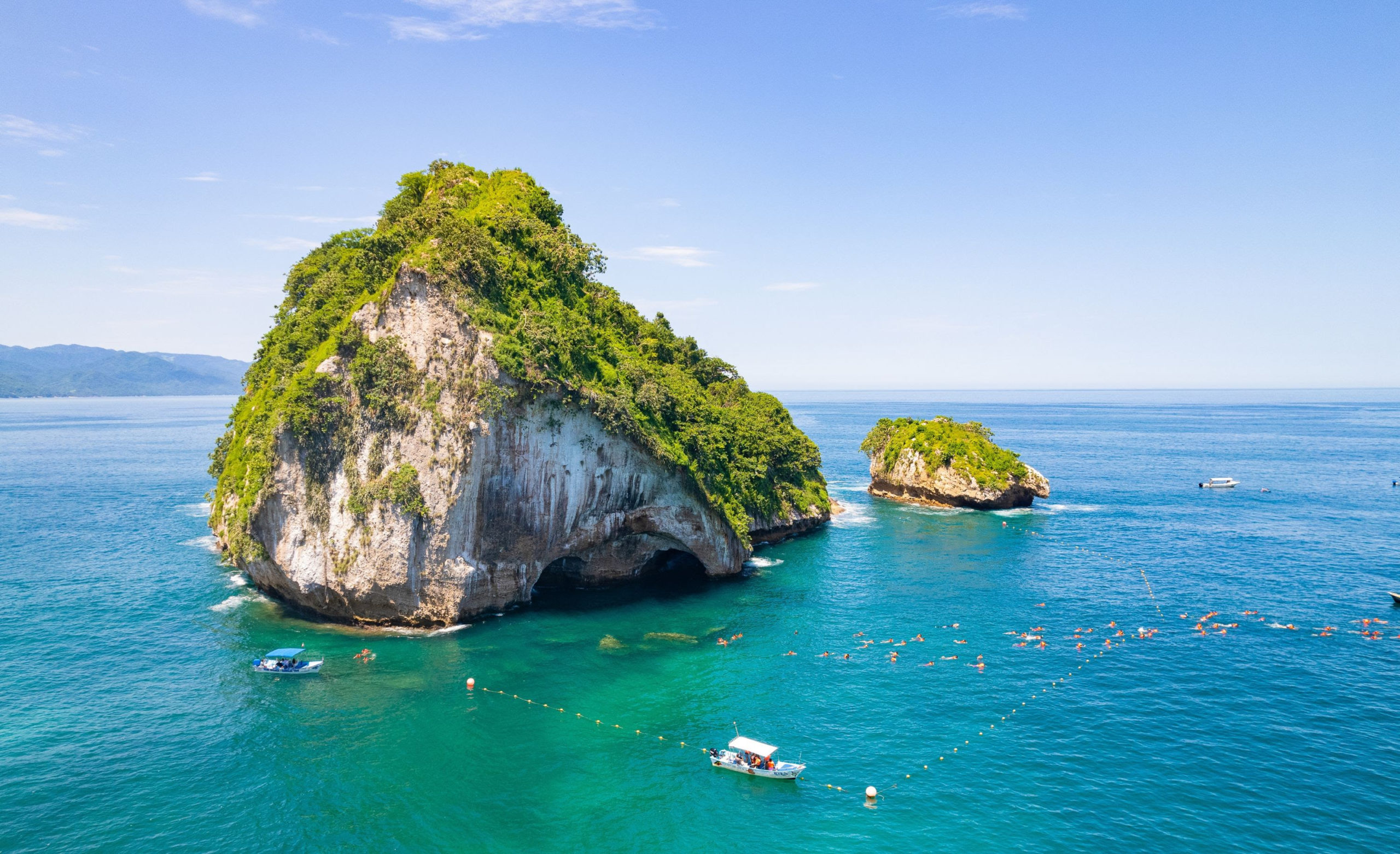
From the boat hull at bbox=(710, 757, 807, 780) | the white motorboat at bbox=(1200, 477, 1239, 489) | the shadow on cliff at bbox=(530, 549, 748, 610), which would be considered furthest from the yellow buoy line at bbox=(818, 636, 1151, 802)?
the white motorboat at bbox=(1200, 477, 1239, 489)

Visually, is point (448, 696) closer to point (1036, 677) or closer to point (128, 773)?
Result: point (128, 773)

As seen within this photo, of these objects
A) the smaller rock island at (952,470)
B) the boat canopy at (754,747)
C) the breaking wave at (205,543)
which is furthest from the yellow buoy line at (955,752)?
the breaking wave at (205,543)

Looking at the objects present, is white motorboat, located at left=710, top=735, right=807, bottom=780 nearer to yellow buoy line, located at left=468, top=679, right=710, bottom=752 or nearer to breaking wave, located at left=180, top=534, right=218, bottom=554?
yellow buoy line, located at left=468, top=679, right=710, bottom=752

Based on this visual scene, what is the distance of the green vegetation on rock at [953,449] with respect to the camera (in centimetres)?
9125

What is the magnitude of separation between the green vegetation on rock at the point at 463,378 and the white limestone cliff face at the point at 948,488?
36822 millimetres

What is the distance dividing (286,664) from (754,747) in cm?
2889

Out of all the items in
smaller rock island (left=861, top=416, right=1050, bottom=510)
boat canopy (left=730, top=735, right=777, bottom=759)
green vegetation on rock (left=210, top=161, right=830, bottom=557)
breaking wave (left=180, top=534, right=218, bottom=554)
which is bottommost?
boat canopy (left=730, top=735, right=777, bottom=759)

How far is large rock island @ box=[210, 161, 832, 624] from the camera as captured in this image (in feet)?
153

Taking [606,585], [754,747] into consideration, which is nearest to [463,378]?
[606,585]

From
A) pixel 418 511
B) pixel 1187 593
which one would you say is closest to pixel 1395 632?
pixel 1187 593

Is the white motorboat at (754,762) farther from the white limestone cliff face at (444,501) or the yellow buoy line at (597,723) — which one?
the white limestone cliff face at (444,501)

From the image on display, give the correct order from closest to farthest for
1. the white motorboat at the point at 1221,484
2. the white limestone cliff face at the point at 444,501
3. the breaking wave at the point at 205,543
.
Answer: the white limestone cliff face at the point at 444,501 → the breaking wave at the point at 205,543 → the white motorboat at the point at 1221,484

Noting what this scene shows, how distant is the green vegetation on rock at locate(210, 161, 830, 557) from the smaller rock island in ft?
121

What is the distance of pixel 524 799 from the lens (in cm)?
3050
